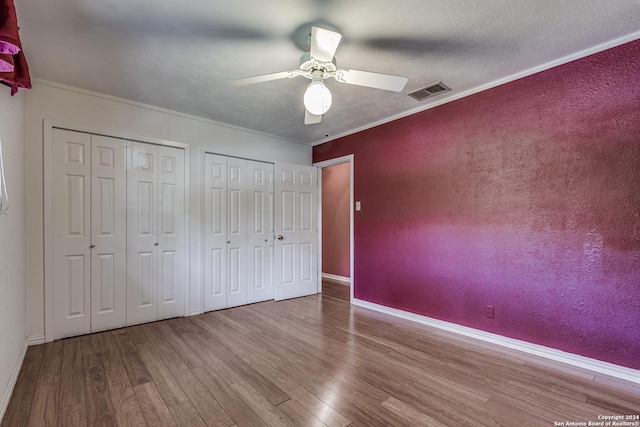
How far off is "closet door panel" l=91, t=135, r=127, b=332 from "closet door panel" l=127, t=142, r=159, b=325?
6 centimetres

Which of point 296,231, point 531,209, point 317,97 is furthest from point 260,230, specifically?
point 531,209

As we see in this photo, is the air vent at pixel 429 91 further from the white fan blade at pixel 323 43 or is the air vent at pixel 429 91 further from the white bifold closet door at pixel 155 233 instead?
the white bifold closet door at pixel 155 233

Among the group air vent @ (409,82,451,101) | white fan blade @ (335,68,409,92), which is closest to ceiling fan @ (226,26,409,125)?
white fan blade @ (335,68,409,92)

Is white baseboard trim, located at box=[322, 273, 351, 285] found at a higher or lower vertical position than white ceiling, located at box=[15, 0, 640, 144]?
lower

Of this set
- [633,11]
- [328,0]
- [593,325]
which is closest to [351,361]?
[593,325]

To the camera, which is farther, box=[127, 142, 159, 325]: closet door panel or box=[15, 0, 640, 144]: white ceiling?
box=[127, 142, 159, 325]: closet door panel

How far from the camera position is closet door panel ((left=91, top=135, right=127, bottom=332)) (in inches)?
115

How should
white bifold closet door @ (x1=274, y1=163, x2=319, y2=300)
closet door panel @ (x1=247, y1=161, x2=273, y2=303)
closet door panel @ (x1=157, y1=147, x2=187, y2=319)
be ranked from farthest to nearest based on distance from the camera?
white bifold closet door @ (x1=274, y1=163, x2=319, y2=300) < closet door panel @ (x1=247, y1=161, x2=273, y2=303) < closet door panel @ (x1=157, y1=147, x2=187, y2=319)

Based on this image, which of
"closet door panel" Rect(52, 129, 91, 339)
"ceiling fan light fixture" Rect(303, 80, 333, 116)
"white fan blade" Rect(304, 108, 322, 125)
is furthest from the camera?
"closet door panel" Rect(52, 129, 91, 339)

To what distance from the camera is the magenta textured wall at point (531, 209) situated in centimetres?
212

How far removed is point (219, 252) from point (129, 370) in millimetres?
1713

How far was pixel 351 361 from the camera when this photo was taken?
7.72ft

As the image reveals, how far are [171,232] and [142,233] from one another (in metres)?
0.30

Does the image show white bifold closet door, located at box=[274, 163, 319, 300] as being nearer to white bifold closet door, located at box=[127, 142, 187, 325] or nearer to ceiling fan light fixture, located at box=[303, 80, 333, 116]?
white bifold closet door, located at box=[127, 142, 187, 325]
